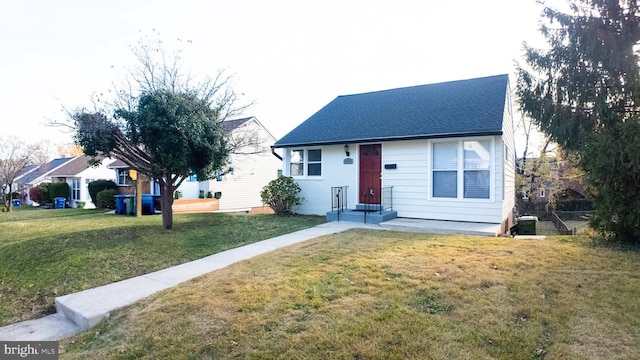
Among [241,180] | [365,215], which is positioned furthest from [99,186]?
[365,215]

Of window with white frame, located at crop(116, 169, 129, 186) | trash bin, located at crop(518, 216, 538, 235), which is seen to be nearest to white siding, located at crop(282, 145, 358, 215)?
trash bin, located at crop(518, 216, 538, 235)

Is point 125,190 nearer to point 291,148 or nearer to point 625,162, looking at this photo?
point 291,148

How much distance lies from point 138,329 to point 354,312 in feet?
7.47

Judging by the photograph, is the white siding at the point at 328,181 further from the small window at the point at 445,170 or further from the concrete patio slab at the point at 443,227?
the small window at the point at 445,170

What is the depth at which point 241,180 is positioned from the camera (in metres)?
20.0

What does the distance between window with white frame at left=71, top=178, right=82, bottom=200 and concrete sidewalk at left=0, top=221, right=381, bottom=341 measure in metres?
26.6

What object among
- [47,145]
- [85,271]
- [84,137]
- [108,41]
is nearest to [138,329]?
[85,271]

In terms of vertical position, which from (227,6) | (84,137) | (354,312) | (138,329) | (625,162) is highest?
(227,6)

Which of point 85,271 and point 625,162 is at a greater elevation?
point 625,162

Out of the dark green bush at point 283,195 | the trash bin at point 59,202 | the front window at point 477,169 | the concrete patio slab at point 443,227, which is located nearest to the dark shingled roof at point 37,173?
the trash bin at point 59,202

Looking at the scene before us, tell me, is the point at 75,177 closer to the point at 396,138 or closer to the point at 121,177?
the point at 121,177

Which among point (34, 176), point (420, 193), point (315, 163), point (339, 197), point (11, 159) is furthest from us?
point (34, 176)

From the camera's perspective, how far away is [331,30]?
459 inches

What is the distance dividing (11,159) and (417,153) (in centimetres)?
2665
